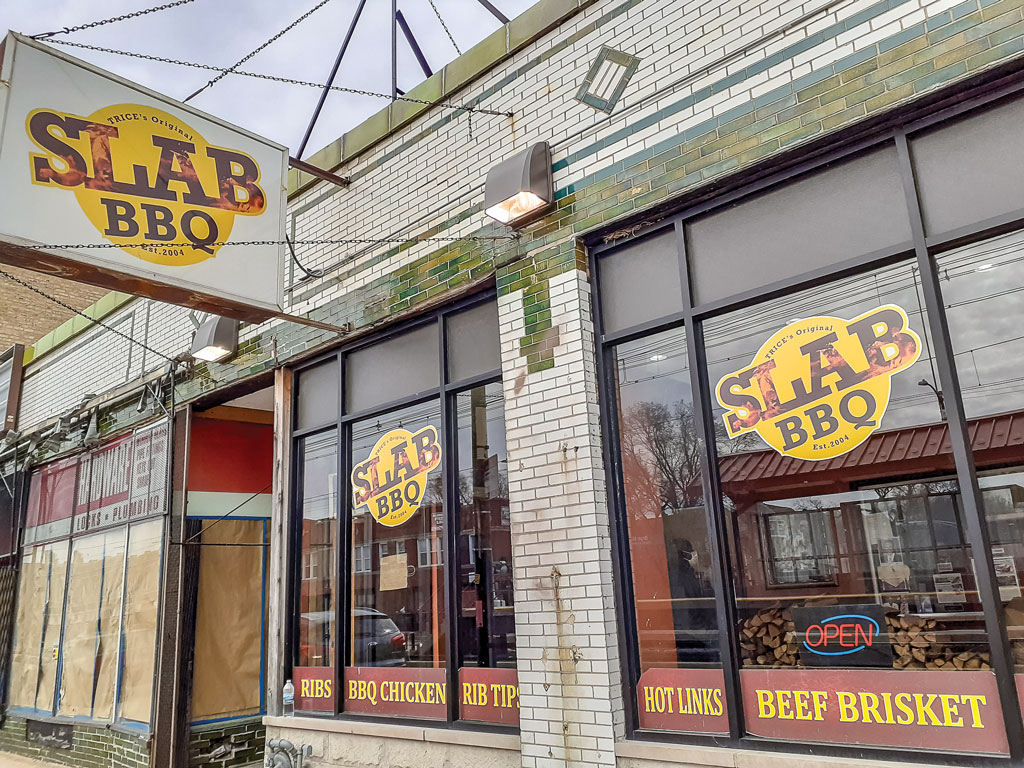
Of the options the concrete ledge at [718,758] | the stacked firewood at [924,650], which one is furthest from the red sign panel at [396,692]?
the stacked firewood at [924,650]

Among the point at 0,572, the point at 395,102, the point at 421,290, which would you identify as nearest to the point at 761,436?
the point at 421,290

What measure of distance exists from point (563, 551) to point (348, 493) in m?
2.52

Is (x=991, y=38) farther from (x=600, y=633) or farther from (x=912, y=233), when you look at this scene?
(x=600, y=633)

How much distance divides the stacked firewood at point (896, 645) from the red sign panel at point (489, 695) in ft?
5.45

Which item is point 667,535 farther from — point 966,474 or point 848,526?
point 966,474

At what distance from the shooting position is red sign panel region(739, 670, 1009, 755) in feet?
11.5

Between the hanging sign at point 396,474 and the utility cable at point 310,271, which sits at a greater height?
the utility cable at point 310,271

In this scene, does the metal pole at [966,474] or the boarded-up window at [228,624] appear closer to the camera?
the metal pole at [966,474]

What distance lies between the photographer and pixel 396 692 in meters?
5.93

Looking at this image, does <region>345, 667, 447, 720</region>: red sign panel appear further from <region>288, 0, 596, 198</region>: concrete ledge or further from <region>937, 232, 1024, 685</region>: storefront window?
<region>288, 0, 596, 198</region>: concrete ledge

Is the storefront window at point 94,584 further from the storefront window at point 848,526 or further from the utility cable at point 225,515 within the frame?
the storefront window at point 848,526

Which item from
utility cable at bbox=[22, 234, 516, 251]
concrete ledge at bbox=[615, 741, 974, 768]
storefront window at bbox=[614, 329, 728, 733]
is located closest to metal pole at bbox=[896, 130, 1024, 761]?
concrete ledge at bbox=[615, 741, 974, 768]

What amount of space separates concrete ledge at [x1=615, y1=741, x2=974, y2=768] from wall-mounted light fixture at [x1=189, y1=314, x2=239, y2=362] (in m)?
5.54

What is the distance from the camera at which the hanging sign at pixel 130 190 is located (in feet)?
16.3
